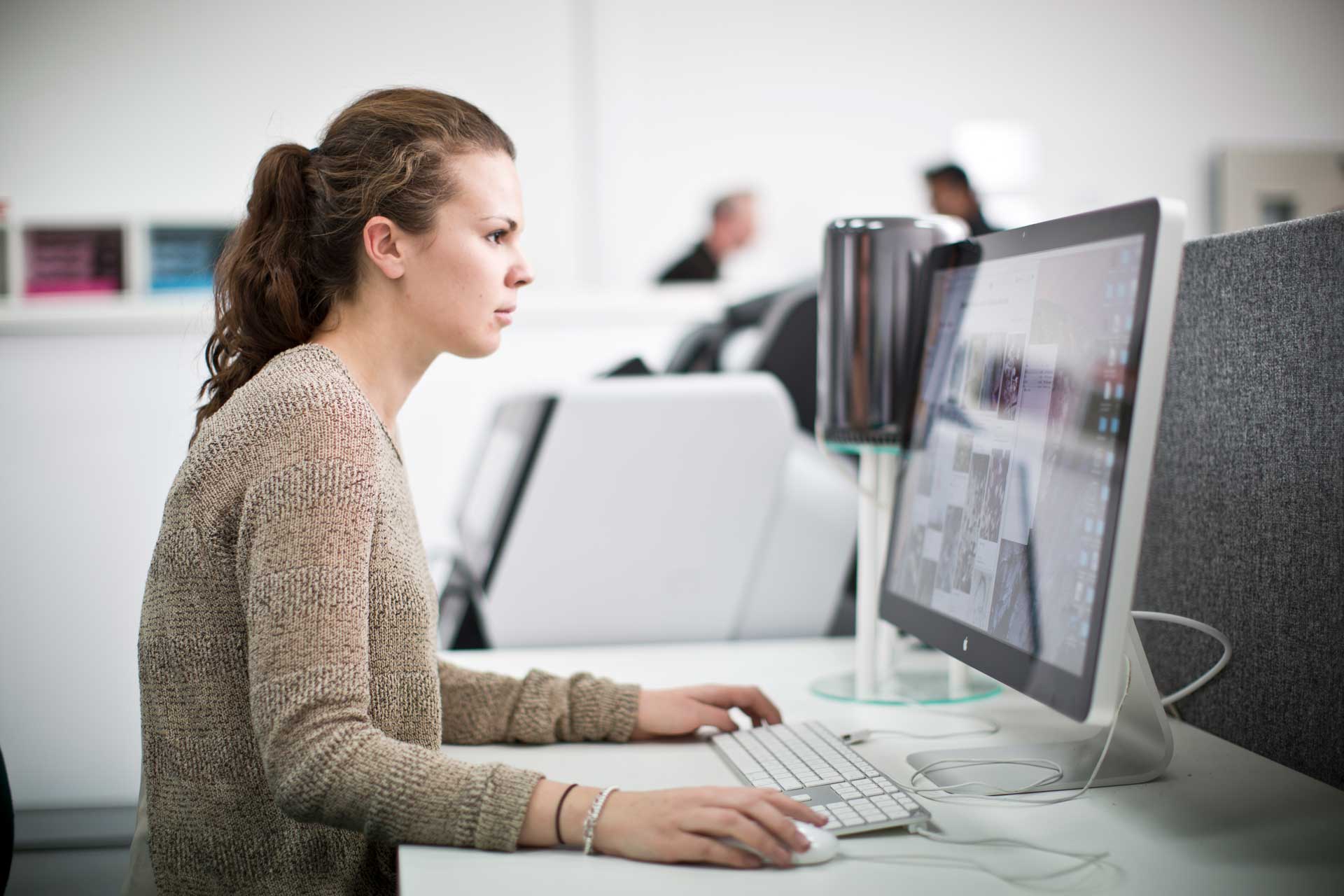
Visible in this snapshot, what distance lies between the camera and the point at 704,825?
614 millimetres

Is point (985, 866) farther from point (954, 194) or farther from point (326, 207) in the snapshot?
point (954, 194)

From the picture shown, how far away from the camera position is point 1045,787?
0.74 meters

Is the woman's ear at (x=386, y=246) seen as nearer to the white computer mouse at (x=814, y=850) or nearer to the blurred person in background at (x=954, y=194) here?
the white computer mouse at (x=814, y=850)

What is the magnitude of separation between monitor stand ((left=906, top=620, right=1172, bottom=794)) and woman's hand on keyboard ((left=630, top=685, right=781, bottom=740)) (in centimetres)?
16

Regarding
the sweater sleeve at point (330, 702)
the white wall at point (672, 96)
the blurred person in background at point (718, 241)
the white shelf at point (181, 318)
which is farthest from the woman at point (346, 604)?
the blurred person in background at point (718, 241)

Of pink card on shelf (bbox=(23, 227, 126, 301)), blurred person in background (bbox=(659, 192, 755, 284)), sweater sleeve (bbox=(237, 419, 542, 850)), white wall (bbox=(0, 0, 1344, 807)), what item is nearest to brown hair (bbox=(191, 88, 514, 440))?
sweater sleeve (bbox=(237, 419, 542, 850))

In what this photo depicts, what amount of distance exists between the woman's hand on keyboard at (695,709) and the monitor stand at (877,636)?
0.13m

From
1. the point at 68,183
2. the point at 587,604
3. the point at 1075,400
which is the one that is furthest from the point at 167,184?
the point at 1075,400

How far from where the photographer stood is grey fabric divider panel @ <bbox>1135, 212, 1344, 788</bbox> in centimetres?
76

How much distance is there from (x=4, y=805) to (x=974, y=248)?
899mm

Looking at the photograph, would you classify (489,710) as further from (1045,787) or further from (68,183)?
(68,183)

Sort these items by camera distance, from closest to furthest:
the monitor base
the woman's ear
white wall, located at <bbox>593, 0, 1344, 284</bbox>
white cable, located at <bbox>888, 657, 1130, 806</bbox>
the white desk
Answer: the white desk
white cable, located at <bbox>888, 657, 1130, 806</bbox>
the woman's ear
the monitor base
white wall, located at <bbox>593, 0, 1344, 284</bbox>

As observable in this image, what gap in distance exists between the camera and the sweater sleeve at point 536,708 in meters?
0.91

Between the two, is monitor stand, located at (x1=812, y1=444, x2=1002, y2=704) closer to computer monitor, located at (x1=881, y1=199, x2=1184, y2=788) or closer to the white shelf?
computer monitor, located at (x1=881, y1=199, x2=1184, y2=788)
